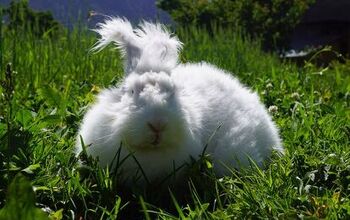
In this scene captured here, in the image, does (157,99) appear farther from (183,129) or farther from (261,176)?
(261,176)

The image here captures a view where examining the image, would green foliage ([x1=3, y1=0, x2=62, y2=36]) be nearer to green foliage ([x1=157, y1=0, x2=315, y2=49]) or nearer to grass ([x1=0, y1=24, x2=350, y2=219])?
grass ([x1=0, y1=24, x2=350, y2=219])

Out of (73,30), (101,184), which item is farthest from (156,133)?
(73,30)

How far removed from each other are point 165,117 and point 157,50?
55cm

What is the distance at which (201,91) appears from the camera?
3.16 m

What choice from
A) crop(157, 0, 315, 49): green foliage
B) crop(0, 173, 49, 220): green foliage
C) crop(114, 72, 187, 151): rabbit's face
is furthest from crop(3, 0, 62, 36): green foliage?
crop(157, 0, 315, 49): green foliage

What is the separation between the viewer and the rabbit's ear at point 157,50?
9.79 ft

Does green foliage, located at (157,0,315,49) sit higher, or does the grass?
the grass

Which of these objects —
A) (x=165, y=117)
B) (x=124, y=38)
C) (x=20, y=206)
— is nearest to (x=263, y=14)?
(x=124, y=38)

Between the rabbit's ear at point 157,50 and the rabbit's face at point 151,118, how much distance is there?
0.16 m

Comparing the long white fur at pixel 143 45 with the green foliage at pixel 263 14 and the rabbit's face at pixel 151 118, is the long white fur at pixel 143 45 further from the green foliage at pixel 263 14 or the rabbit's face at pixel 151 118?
the green foliage at pixel 263 14

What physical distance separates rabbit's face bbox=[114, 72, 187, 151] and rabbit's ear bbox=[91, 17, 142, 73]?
303 millimetres

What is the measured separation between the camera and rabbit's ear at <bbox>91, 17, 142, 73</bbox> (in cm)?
312

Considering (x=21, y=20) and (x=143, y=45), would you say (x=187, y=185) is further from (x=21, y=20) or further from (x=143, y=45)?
(x=21, y=20)

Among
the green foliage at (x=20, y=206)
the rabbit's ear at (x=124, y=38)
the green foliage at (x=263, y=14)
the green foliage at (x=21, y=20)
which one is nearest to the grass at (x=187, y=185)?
the green foliage at (x=20, y=206)
